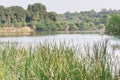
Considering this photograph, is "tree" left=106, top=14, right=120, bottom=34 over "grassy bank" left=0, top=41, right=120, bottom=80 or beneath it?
beneath

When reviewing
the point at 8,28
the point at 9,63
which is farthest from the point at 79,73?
the point at 8,28

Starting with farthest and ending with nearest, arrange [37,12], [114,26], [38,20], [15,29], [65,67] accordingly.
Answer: [37,12]
[38,20]
[15,29]
[114,26]
[65,67]

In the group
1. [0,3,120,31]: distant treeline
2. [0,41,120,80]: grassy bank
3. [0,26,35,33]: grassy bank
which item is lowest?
[0,26,35,33]: grassy bank

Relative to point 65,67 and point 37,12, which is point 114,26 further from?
point 37,12

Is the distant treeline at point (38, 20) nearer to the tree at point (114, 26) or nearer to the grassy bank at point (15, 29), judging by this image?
the grassy bank at point (15, 29)

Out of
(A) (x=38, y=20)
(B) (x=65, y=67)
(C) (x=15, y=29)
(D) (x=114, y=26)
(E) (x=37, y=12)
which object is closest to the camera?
(B) (x=65, y=67)

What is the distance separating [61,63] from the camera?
5.00m

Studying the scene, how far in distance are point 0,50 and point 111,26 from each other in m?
26.5

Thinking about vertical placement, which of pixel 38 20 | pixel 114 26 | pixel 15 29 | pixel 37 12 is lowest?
pixel 15 29

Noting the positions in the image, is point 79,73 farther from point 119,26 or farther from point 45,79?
point 119,26

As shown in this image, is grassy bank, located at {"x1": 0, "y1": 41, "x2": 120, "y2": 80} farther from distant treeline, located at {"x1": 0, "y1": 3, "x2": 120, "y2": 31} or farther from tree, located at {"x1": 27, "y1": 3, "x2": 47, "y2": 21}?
tree, located at {"x1": 27, "y1": 3, "x2": 47, "y2": 21}

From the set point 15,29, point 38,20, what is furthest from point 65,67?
point 38,20

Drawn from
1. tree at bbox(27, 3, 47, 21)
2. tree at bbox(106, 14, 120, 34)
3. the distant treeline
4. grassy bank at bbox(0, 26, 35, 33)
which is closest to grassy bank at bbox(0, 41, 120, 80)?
tree at bbox(106, 14, 120, 34)

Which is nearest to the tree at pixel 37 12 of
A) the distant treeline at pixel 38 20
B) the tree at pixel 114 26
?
the distant treeline at pixel 38 20
